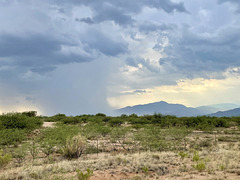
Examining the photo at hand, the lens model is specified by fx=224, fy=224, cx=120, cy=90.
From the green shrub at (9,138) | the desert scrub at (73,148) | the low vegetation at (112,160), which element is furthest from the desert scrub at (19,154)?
the green shrub at (9,138)

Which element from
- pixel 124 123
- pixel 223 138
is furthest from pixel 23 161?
pixel 124 123

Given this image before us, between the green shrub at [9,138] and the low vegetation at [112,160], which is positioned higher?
the green shrub at [9,138]

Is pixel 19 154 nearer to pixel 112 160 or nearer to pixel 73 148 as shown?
pixel 73 148

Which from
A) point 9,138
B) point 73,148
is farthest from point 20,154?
point 9,138

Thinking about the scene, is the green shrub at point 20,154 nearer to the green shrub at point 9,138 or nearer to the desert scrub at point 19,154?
the desert scrub at point 19,154

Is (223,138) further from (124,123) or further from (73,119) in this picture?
(73,119)

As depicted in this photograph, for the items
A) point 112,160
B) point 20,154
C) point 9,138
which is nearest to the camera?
point 112,160

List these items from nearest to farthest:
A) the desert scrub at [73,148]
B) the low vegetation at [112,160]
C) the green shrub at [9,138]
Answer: the low vegetation at [112,160], the desert scrub at [73,148], the green shrub at [9,138]

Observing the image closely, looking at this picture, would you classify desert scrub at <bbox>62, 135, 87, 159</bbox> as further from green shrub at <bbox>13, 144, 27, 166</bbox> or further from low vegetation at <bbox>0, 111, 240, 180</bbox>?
green shrub at <bbox>13, 144, 27, 166</bbox>

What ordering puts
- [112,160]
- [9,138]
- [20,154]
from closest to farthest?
[112,160]
[20,154]
[9,138]

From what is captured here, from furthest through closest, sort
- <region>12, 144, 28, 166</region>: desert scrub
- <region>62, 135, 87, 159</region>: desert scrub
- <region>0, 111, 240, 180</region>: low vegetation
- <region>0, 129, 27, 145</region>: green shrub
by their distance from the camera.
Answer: <region>0, 129, 27, 145</region>: green shrub < <region>62, 135, 87, 159</region>: desert scrub < <region>12, 144, 28, 166</region>: desert scrub < <region>0, 111, 240, 180</region>: low vegetation

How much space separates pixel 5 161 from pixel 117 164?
5.31 metres

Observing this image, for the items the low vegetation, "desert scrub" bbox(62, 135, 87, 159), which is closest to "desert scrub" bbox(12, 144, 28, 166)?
the low vegetation

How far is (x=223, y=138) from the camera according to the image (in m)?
19.2
